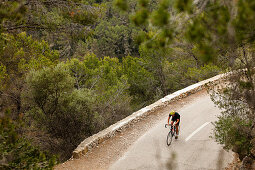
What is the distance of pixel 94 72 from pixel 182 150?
34.9ft

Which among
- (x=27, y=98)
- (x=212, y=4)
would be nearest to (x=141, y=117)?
(x=27, y=98)

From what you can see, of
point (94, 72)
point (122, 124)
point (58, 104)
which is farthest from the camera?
point (94, 72)

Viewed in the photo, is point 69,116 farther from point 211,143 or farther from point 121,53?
point 121,53

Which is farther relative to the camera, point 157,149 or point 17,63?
point 17,63

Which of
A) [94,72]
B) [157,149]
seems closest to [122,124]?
[157,149]

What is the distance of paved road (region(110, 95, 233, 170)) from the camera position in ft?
30.3

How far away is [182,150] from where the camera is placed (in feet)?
33.2

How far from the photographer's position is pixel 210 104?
14555 millimetres

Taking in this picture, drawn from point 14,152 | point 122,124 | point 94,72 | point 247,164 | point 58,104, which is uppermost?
point 94,72

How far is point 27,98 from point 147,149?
605cm

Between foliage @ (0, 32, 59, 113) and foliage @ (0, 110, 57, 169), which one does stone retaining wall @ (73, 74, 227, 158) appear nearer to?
foliage @ (0, 32, 59, 113)

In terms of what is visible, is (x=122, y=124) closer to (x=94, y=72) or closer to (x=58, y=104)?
(x=58, y=104)

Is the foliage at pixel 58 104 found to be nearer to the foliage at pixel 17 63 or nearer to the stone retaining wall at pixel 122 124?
the foliage at pixel 17 63

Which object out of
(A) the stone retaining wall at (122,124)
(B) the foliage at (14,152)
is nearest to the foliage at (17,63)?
(A) the stone retaining wall at (122,124)
